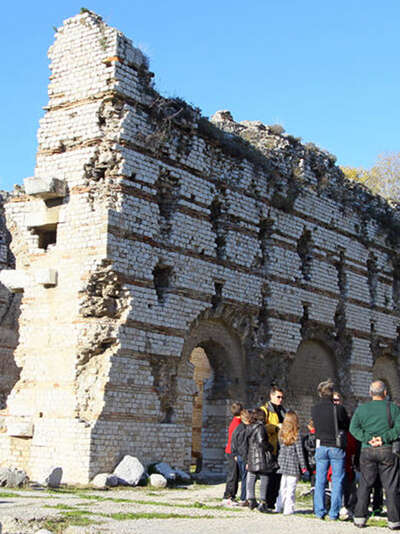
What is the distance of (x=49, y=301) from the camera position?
46.1ft

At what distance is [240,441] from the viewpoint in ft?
33.7

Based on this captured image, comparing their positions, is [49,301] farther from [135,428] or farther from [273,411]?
[273,411]

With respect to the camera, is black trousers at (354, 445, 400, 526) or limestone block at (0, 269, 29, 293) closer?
black trousers at (354, 445, 400, 526)

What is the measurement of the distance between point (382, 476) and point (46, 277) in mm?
7685

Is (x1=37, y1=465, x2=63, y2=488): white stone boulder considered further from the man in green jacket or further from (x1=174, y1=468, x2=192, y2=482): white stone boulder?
the man in green jacket

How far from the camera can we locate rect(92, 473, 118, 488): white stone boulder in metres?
12.1

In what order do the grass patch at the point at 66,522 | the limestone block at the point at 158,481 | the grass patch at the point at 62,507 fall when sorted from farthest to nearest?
the limestone block at the point at 158,481
the grass patch at the point at 62,507
the grass patch at the point at 66,522

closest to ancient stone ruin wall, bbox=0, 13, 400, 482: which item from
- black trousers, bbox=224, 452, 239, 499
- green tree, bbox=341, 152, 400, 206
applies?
black trousers, bbox=224, 452, 239, 499

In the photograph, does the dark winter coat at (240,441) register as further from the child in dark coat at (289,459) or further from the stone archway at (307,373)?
the stone archway at (307,373)

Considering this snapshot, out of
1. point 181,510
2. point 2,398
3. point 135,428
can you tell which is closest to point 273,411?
point 181,510

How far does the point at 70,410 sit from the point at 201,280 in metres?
4.01

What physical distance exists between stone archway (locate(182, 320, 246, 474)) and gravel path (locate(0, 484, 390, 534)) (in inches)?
172

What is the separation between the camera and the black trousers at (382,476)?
8266 millimetres

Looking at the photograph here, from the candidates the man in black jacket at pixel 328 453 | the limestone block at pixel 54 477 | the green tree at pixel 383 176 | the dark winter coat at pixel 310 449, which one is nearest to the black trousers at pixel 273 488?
the dark winter coat at pixel 310 449
